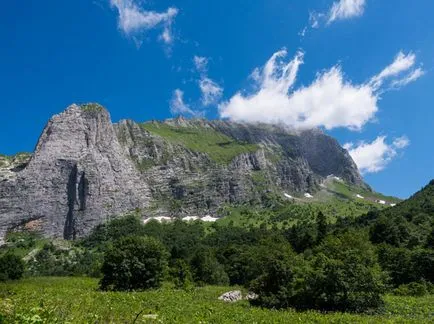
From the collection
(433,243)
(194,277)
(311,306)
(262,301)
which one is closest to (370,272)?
(311,306)

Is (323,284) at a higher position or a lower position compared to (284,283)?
lower

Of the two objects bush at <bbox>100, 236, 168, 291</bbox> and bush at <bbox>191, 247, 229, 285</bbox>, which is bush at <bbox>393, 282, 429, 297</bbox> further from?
bush at <bbox>191, 247, 229, 285</bbox>

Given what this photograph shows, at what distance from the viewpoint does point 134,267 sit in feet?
199

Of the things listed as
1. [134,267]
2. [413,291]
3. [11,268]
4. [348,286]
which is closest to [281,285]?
[348,286]

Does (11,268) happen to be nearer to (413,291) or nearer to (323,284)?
(323,284)

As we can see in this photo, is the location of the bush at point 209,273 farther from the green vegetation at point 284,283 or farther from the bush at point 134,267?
the bush at point 134,267

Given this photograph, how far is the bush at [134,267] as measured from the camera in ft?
196

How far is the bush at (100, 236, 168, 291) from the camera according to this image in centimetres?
5969

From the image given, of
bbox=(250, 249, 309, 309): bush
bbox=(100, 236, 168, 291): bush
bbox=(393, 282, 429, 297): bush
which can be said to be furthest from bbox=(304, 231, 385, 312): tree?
bbox=(100, 236, 168, 291): bush

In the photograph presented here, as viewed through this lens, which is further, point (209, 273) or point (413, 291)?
point (209, 273)

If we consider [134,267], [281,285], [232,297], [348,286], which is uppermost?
[134,267]

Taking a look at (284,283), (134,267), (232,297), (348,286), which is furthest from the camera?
(134,267)

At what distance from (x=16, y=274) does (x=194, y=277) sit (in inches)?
2171

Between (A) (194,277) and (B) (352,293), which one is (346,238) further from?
(A) (194,277)
